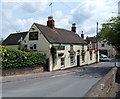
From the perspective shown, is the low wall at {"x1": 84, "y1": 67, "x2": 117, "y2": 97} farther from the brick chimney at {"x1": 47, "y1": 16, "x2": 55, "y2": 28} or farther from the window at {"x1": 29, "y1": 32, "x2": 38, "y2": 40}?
the brick chimney at {"x1": 47, "y1": 16, "x2": 55, "y2": 28}

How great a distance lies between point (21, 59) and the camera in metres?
18.6

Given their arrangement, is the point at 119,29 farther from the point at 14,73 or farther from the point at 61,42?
the point at 14,73

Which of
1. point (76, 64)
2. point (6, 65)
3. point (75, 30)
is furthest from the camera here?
point (75, 30)

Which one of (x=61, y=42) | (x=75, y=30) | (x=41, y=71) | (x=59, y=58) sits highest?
(x=75, y=30)

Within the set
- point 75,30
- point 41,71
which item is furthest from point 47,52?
point 75,30

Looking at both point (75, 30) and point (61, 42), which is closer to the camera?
point (61, 42)

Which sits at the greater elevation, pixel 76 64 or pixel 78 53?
pixel 78 53

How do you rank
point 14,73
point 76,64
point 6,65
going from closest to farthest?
point 6,65
point 14,73
point 76,64

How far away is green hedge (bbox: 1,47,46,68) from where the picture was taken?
55.9 ft

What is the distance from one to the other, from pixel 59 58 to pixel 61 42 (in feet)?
8.72

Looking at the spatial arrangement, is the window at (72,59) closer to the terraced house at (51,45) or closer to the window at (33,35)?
the terraced house at (51,45)

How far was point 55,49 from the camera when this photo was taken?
23.2 m

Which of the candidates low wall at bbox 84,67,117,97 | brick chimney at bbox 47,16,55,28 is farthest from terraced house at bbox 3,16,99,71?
low wall at bbox 84,67,117,97

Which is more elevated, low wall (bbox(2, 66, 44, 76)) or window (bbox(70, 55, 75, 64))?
window (bbox(70, 55, 75, 64))
